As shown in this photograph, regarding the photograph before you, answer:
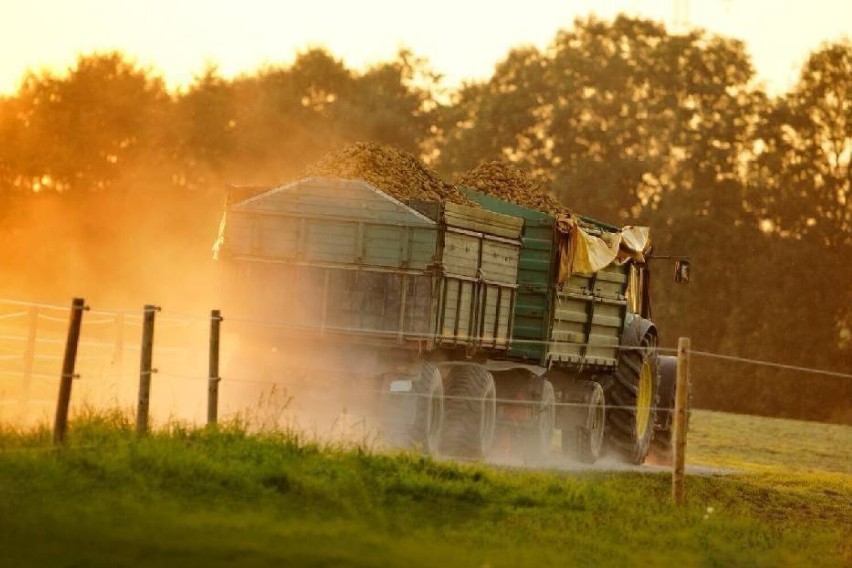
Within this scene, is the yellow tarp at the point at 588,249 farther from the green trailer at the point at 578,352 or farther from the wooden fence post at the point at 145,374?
the wooden fence post at the point at 145,374

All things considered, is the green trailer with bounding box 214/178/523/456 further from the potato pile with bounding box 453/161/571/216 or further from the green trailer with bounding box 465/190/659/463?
the potato pile with bounding box 453/161/571/216

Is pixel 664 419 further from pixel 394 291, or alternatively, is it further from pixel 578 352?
pixel 394 291

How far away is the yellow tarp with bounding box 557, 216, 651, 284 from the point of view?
2490 centimetres

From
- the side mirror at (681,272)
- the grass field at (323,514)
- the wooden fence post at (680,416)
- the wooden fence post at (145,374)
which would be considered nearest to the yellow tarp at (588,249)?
the side mirror at (681,272)

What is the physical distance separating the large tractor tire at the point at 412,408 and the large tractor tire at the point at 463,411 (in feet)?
3.59

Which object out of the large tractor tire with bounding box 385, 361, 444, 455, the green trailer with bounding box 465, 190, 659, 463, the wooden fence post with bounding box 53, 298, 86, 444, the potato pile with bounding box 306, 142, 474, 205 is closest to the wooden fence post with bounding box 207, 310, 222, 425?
the wooden fence post with bounding box 53, 298, 86, 444

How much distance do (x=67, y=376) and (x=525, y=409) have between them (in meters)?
11.1

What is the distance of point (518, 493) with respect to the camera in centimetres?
1722

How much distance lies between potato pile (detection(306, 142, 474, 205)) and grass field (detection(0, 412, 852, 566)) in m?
4.94

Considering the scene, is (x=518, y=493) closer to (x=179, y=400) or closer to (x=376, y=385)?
(x=376, y=385)

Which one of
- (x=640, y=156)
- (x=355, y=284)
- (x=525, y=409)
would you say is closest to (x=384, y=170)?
(x=355, y=284)

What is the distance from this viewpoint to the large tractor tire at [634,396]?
2759 centimetres

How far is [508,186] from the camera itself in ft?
88.2

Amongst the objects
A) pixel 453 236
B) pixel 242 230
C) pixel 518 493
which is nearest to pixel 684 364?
pixel 518 493
